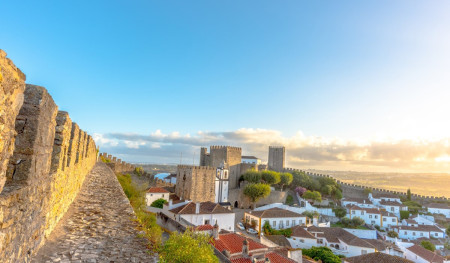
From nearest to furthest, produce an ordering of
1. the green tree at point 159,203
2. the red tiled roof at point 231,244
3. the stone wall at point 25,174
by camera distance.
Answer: the stone wall at point 25,174
the red tiled roof at point 231,244
the green tree at point 159,203

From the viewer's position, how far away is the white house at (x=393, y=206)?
40422mm

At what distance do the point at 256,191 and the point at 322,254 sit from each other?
1335 centimetres

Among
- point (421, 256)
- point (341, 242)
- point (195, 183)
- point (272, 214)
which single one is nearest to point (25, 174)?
point (195, 183)

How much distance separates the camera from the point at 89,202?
16.4 feet

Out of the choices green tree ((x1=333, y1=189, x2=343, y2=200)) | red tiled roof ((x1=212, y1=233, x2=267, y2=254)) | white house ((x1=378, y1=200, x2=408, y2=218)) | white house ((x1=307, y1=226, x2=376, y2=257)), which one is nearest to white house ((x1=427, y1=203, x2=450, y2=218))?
white house ((x1=378, y1=200, x2=408, y2=218))

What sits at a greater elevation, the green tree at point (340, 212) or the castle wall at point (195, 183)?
the castle wall at point (195, 183)

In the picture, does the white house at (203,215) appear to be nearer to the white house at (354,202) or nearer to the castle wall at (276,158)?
the white house at (354,202)

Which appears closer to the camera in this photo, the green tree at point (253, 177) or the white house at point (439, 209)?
the green tree at point (253, 177)

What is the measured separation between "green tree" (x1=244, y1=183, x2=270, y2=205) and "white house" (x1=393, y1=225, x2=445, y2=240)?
679 inches

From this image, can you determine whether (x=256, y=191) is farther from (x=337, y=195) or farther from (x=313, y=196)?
(x=337, y=195)

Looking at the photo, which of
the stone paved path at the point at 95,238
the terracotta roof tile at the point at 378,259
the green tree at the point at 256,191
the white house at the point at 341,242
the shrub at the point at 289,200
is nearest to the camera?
the stone paved path at the point at 95,238

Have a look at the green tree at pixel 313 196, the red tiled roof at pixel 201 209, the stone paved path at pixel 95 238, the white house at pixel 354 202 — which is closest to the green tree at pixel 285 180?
the green tree at pixel 313 196

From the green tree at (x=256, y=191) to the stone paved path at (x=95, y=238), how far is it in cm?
3038

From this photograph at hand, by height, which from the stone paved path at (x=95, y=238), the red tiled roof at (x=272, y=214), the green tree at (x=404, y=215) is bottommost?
the green tree at (x=404, y=215)
